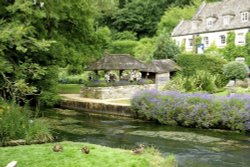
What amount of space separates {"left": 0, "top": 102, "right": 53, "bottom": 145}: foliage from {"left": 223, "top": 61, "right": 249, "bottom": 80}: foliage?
20886 millimetres

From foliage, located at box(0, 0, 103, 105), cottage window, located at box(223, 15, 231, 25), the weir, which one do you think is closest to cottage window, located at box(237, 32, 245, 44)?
cottage window, located at box(223, 15, 231, 25)

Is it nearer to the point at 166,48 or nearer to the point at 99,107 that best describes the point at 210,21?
the point at 166,48

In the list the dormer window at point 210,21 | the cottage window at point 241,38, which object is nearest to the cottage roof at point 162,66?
the cottage window at point 241,38

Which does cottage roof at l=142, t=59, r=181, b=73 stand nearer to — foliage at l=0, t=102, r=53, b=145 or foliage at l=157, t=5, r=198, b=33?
foliage at l=0, t=102, r=53, b=145

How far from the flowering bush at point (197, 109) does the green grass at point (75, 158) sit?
704 centimetres

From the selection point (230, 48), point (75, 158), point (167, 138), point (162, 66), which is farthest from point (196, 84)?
point (75, 158)

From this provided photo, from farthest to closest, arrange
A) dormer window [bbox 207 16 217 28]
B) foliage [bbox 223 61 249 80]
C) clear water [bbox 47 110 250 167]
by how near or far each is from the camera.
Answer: dormer window [bbox 207 16 217 28]
foliage [bbox 223 61 249 80]
clear water [bbox 47 110 250 167]

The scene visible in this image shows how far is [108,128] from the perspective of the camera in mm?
17531

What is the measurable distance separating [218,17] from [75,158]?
36.6m

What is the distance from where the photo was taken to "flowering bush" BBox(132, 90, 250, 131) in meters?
16.6

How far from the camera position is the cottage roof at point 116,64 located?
27.6 m

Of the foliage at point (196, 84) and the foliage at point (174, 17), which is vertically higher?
the foliage at point (174, 17)

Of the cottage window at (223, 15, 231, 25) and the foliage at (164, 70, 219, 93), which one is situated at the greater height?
the cottage window at (223, 15, 231, 25)

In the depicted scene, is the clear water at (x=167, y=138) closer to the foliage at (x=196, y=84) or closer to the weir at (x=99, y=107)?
the weir at (x=99, y=107)
